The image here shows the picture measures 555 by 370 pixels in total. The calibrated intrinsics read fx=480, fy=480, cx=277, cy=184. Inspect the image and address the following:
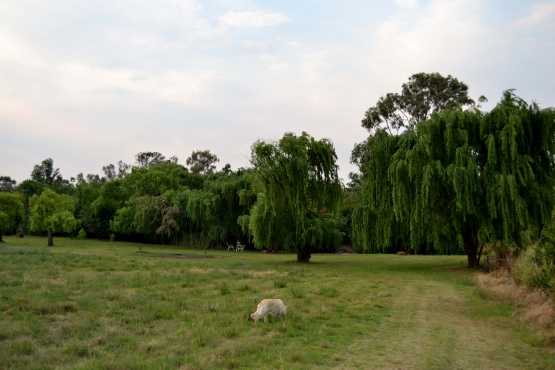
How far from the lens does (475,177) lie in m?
19.5

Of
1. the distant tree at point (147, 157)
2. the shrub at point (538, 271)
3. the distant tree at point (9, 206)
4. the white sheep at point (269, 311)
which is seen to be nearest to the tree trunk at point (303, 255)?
the shrub at point (538, 271)

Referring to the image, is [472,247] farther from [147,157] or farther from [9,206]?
[147,157]

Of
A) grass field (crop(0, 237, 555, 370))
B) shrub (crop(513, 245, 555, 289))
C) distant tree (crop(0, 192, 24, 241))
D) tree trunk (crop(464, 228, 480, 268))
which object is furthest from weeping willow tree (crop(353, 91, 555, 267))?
distant tree (crop(0, 192, 24, 241))

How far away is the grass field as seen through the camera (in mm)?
6113

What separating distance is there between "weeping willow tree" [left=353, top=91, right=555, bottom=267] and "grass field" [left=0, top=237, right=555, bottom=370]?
6.49 m

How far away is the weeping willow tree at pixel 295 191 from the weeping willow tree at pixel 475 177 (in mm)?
5828

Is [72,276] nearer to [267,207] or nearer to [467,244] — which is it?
[267,207]

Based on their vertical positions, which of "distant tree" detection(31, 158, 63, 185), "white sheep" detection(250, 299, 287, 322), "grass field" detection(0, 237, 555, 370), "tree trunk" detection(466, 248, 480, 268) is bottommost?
"grass field" detection(0, 237, 555, 370)

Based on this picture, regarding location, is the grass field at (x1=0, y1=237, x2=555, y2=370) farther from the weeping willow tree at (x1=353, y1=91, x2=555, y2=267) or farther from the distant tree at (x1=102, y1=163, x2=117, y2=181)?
the distant tree at (x1=102, y1=163, x2=117, y2=181)

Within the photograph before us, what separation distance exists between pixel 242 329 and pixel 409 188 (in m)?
14.4

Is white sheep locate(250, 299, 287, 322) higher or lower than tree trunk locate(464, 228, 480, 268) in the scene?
lower

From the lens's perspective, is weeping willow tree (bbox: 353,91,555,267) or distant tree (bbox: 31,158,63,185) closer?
weeping willow tree (bbox: 353,91,555,267)

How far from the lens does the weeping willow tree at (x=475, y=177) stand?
18953 millimetres

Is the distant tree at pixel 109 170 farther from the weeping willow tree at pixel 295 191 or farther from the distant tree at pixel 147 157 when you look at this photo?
the weeping willow tree at pixel 295 191
